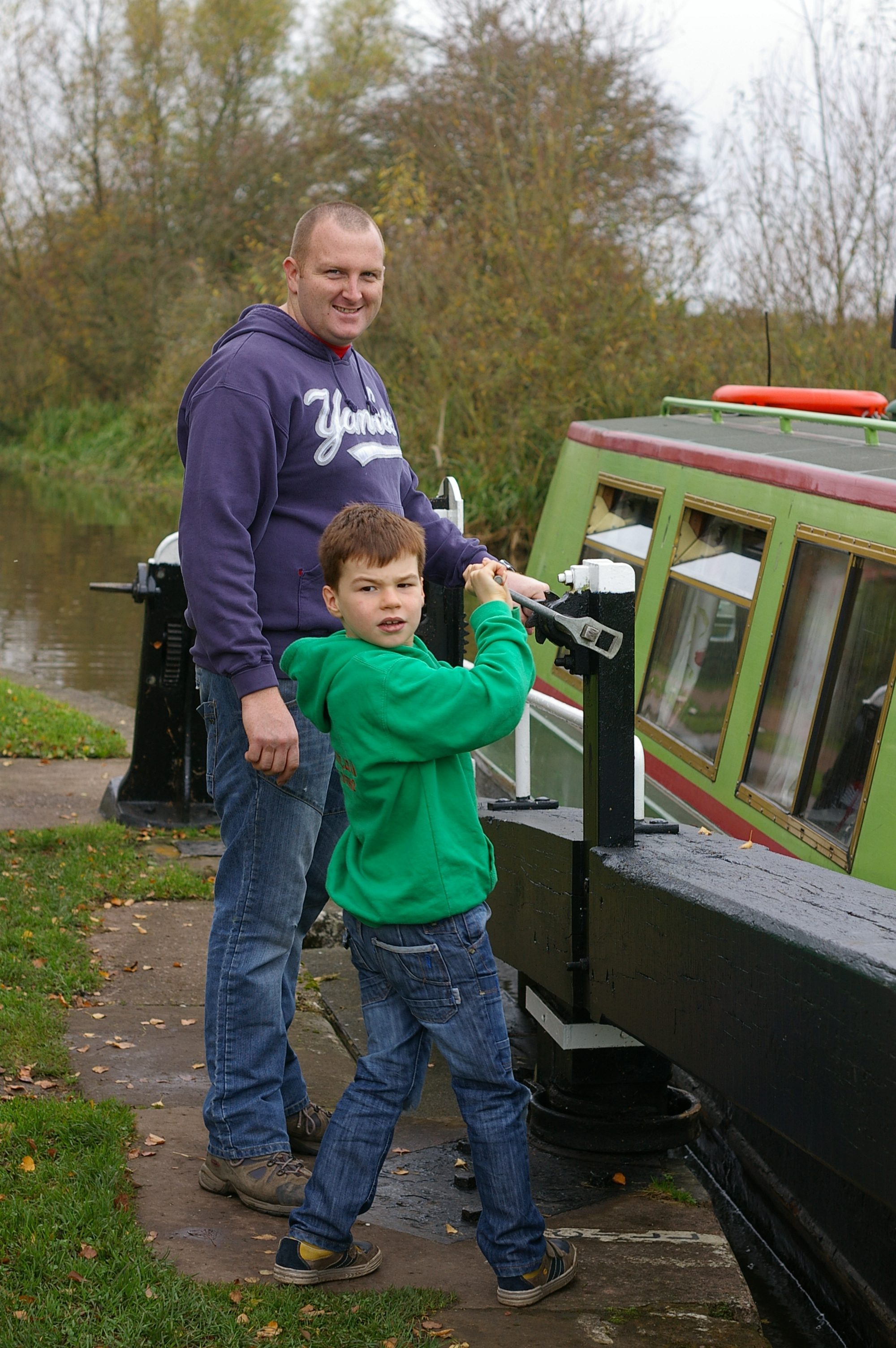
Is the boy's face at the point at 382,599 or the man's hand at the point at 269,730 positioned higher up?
the boy's face at the point at 382,599

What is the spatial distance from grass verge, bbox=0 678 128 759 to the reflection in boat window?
13.7ft

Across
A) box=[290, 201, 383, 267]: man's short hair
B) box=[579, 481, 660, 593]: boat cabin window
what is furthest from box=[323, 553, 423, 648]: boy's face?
box=[579, 481, 660, 593]: boat cabin window

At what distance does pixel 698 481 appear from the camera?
5766 millimetres

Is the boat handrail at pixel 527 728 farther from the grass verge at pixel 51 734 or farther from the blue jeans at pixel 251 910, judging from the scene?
the grass verge at pixel 51 734

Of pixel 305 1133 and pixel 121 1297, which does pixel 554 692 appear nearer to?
pixel 305 1133

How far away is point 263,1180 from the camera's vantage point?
3.35 meters

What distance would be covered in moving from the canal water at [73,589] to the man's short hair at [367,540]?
9331 mm

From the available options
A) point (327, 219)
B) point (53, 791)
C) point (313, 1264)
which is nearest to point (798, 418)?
point (327, 219)

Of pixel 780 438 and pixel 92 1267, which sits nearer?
pixel 92 1267

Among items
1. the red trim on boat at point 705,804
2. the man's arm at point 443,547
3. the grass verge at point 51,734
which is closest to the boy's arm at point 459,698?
the man's arm at point 443,547

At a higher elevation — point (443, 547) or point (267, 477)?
point (267, 477)

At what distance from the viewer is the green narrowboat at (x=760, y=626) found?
13.8 ft

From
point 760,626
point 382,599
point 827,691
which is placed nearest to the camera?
point 382,599

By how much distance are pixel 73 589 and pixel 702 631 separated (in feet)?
45.6
